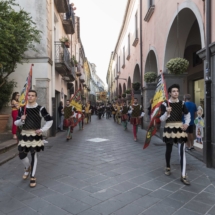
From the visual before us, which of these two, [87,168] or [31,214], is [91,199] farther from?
[87,168]

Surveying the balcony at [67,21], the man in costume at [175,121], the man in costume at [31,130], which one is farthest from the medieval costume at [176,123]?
the balcony at [67,21]

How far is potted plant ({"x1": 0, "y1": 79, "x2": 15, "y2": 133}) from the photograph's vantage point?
960cm

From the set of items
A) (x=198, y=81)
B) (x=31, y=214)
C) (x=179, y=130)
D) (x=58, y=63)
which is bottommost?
(x=31, y=214)

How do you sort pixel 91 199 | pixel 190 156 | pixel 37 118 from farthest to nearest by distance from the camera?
pixel 190 156 < pixel 37 118 < pixel 91 199

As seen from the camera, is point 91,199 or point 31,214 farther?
point 91,199

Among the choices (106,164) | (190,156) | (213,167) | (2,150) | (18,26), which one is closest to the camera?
(213,167)

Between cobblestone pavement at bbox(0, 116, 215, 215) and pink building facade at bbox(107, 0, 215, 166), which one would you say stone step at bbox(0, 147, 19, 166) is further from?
pink building facade at bbox(107, 0, 215, 166)

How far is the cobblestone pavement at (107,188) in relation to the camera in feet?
10.5

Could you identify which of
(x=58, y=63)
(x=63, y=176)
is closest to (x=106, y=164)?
(x=63, y=176)

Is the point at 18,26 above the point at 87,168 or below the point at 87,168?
above

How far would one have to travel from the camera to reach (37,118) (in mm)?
4301

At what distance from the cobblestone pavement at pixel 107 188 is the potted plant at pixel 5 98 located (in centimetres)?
410

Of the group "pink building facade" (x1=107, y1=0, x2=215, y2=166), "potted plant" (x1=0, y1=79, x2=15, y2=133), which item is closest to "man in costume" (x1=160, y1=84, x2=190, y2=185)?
"pink building facade" (x1=107, y1=0, x2=215, y2=166)

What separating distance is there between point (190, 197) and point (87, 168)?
7.93 ft
